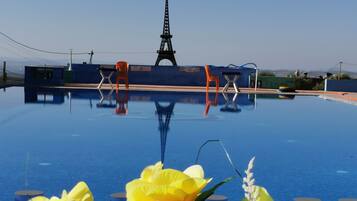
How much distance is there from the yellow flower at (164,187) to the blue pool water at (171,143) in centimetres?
207

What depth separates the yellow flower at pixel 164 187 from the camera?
411 mm

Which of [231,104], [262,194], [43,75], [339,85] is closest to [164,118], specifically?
[231,104]

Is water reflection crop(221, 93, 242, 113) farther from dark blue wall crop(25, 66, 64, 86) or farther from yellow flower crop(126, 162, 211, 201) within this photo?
yellow flower crop(126, 162, 211, 201)

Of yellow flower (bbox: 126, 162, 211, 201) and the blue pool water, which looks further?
the blue pool water

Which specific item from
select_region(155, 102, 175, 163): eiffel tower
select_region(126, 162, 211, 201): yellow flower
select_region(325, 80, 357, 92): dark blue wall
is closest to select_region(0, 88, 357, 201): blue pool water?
select_region(155, 102, 175, 163): eiffel tower

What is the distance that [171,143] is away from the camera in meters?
7.27

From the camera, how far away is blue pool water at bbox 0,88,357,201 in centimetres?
495

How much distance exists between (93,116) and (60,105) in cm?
252

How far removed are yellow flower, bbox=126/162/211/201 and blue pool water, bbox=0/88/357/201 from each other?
2.07 metres

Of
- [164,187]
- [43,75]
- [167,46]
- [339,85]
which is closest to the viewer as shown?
[164,187]

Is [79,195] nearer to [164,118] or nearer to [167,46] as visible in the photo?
[164,118]

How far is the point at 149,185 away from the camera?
41 centimetres

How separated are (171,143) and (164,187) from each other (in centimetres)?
688

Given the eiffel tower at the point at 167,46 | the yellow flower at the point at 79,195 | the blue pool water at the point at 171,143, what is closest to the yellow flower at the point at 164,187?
the yellow flower at the point at 79,195
